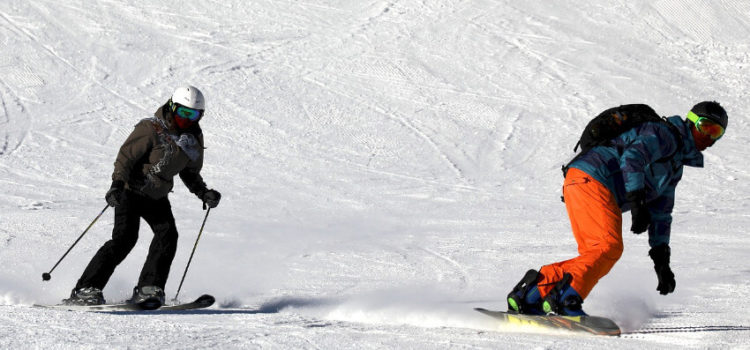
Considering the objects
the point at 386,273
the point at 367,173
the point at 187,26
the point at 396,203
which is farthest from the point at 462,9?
the point at 386,273

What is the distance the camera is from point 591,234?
523 cm

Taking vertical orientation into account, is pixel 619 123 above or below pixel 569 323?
above

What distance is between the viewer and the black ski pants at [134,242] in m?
6.12

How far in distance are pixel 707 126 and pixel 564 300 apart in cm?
124

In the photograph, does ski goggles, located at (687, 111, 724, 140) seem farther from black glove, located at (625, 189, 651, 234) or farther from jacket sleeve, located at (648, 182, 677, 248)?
black glove, located at (625, 189, 651, 234)

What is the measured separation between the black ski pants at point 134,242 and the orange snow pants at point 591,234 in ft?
8.15

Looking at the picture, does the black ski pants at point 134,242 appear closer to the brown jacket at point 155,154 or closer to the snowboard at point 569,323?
the brown jacket at point 155,154

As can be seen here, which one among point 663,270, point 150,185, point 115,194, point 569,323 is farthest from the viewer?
point 150,185

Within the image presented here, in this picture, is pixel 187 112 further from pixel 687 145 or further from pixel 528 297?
pixel 687 145

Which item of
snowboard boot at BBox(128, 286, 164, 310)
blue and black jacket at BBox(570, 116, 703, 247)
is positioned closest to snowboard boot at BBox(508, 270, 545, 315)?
blue and black jacket at BBox(570, 116, 703, 247)

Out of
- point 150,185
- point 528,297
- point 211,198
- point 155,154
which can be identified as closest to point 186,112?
point 155,154

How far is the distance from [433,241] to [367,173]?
140 inches

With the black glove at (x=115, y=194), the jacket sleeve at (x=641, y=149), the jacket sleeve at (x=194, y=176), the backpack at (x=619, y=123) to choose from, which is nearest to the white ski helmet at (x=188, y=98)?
the jacket sleeve at (x=194, y=176)

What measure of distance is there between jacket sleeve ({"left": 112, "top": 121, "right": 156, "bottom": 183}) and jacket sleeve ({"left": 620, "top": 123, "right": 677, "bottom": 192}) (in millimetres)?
2856
